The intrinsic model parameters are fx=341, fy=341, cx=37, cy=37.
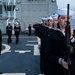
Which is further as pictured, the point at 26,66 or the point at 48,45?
the point at 26,66

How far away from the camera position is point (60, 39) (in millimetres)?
4477

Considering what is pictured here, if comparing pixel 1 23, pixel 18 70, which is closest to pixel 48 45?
pixel 18 70

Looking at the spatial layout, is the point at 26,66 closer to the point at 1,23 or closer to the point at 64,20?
the point at 64,20

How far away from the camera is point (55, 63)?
15.1ft

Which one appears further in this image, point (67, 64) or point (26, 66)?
point (26, 66)

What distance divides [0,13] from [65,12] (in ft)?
129

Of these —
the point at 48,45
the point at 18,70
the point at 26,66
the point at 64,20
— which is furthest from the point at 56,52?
the point at 26,66

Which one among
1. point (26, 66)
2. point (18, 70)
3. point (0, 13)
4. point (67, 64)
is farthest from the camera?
point (0, 13)

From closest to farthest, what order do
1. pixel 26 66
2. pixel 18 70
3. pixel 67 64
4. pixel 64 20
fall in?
pixel 67 64
pixel 64 20
pixel 18 70
pixel 26 66

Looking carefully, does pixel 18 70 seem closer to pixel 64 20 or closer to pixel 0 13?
pixel 64 20

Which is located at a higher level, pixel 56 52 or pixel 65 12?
pixel 65 12

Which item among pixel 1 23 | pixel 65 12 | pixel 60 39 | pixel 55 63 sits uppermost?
pixel 65 12

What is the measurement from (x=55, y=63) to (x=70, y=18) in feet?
2.09

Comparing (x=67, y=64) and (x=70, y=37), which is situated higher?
(x=70, y=37)
